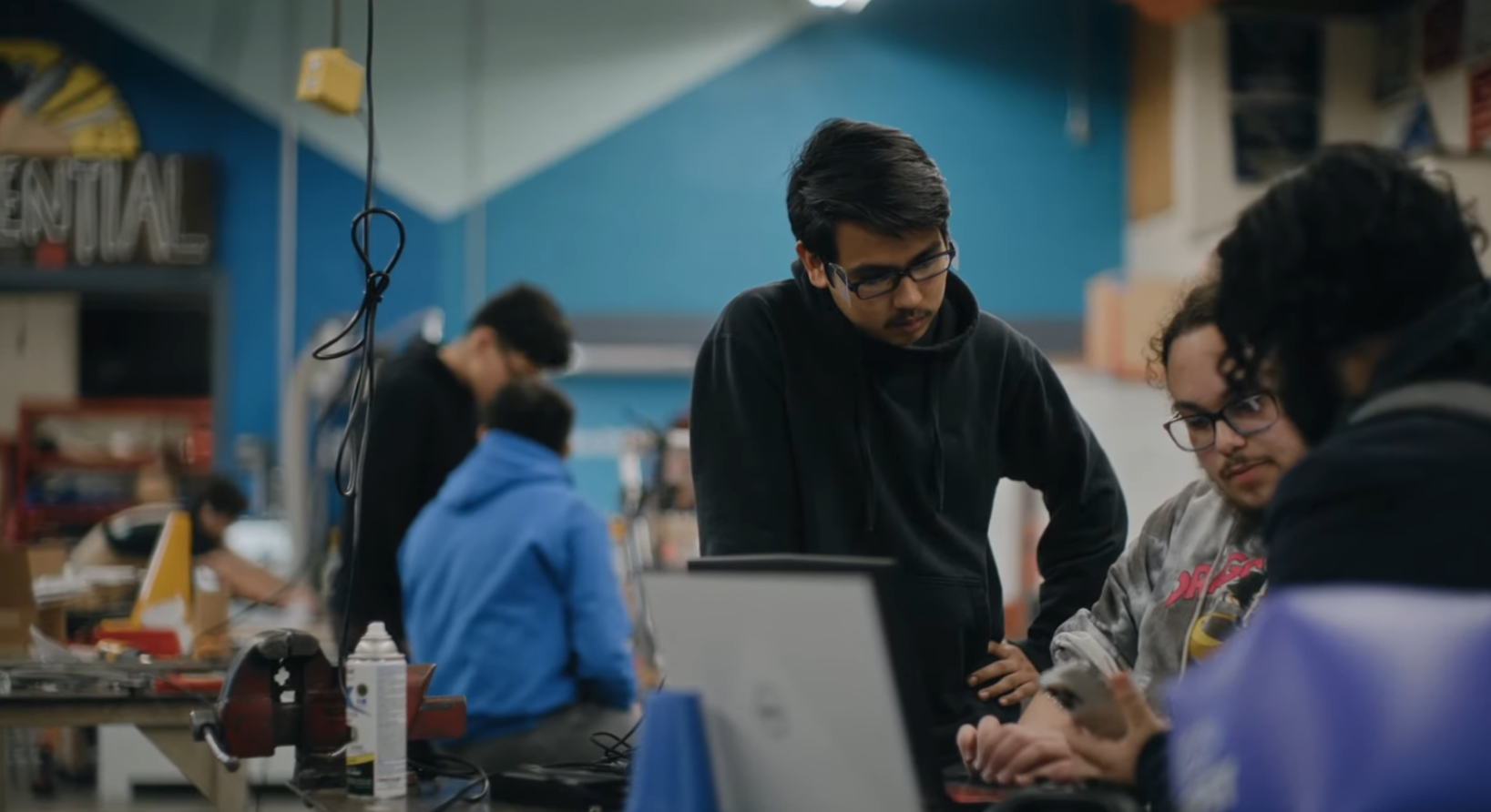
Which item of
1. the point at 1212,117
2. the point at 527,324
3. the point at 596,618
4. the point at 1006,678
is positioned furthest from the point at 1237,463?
the point at 1212,117

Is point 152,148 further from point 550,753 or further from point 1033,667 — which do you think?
point 1033,667

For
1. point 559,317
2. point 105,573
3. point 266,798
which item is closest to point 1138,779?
point 559,317

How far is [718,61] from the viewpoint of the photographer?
843 centimetres

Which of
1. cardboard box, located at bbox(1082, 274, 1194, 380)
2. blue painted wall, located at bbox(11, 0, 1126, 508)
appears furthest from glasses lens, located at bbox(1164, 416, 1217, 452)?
blue painted wall, located at bbox(11, 0, 1126, 508)

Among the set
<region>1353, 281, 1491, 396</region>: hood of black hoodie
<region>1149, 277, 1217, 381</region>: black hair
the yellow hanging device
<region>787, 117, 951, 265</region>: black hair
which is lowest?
<region>1353, 281, 1491, 396</region>: hood of black hoodie

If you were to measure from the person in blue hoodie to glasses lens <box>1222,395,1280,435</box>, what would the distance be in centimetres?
168

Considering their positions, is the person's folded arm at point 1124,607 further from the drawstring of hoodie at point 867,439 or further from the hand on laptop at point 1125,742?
the hand on laptop at point 1125,742

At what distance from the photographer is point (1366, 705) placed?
835 mm

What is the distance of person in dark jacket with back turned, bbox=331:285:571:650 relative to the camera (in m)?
3.41

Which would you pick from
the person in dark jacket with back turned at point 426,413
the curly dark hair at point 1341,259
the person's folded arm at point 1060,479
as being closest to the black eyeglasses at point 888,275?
the person's folded arm at point 1060,479

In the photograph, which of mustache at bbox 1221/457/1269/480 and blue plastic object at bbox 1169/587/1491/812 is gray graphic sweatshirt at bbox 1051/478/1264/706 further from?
blue plastic object at bbox 1169/587/1491/812

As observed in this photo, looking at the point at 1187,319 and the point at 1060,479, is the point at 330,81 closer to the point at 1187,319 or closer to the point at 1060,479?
the point at 1060,479

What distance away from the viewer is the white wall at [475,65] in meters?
8.05

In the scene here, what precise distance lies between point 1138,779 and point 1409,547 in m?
0.32
